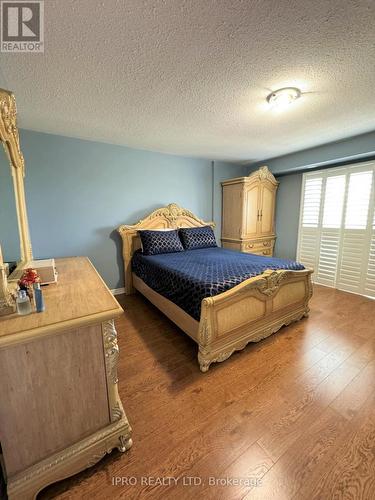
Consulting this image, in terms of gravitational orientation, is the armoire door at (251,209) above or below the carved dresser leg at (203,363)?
above

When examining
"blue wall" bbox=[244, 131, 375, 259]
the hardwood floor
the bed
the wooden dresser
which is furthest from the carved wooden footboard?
"blue wall" bbox=[244, 131, 375, 259]

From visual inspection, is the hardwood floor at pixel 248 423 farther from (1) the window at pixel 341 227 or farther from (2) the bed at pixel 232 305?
(1) the window at pixel 341 227

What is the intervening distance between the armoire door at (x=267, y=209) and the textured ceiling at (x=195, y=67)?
58.2 inches

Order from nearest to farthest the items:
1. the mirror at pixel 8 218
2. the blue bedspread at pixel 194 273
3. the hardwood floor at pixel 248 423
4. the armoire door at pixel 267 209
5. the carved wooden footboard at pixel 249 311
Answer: the hardwood floor at pixel 248 423, the mirror at pixel 8 218, the carved wooden footboard at pixel 249 311, the blue bedspread at pixel 194 273, the armoire door at pixel 267 209

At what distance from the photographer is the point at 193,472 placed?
102 centimetres

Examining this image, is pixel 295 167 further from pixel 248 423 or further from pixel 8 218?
pixel 8 218

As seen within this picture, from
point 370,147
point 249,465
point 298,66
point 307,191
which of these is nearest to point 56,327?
point 249,465

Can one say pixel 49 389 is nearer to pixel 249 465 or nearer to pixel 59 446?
pixel 59 446

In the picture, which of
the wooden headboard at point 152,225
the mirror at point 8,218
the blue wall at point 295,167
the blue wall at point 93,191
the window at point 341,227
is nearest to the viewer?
the mirror at point 8,218

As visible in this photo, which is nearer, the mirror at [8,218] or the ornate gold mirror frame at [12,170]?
the ornate gold mirror frame at [12,170]

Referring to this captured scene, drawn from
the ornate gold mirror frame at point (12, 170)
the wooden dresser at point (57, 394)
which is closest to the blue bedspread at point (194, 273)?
the wooden dresser at point (57, 394)

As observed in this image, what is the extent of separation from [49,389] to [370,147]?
386 centimetres

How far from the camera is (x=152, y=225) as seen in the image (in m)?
3.32

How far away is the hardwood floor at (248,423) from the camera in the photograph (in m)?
0.97
